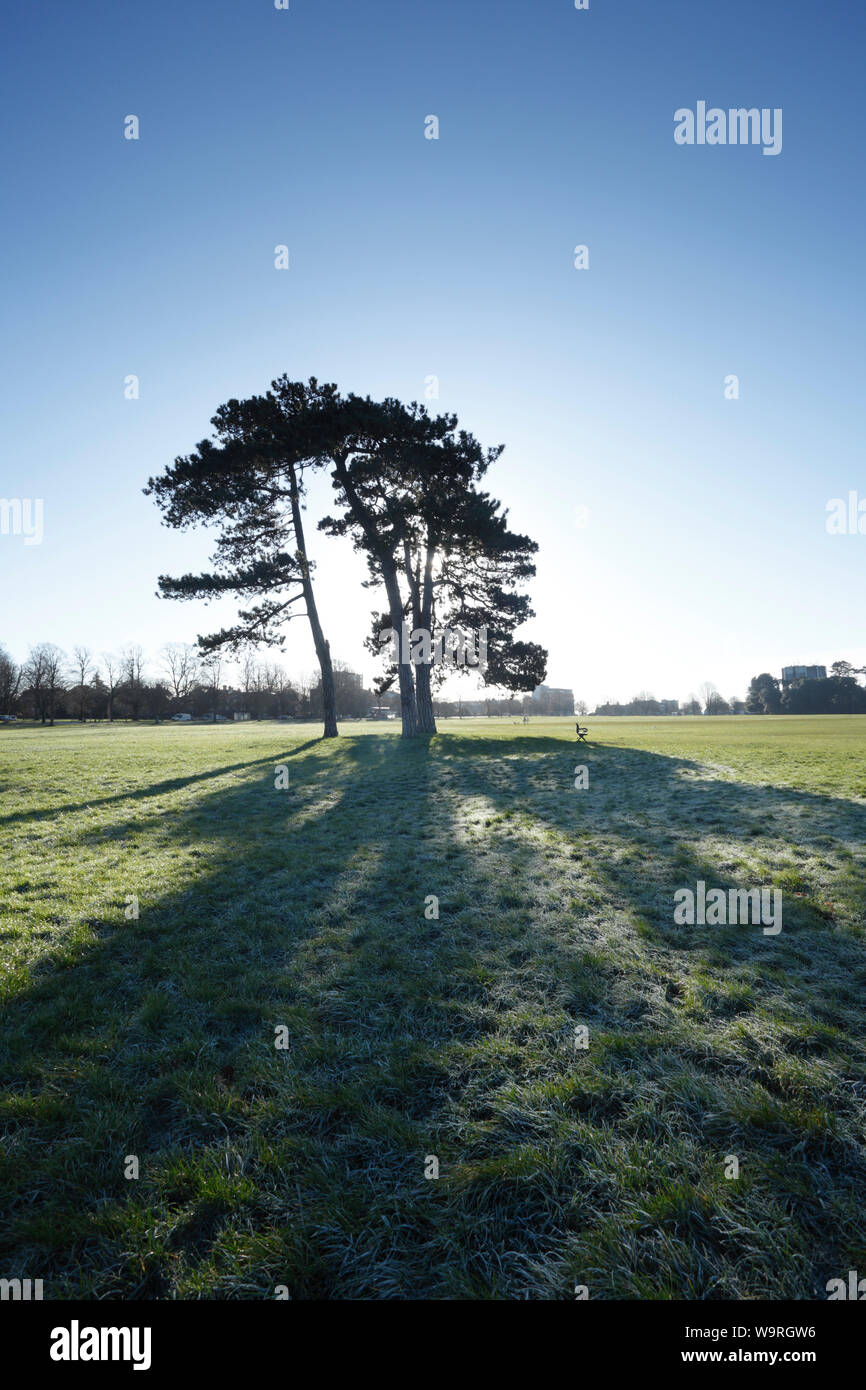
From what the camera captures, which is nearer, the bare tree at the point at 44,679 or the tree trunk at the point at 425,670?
the tree trunk at the point at 425,670

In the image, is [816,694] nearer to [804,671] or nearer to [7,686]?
[804,671]

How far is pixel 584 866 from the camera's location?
25.9 feet

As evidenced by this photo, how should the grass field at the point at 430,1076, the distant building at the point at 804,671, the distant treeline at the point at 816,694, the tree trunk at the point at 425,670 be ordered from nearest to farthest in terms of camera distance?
the grass field at the point at 430,1076 → the tree trunk at the point at 425,670 → the distant treeline at the point at 816,694 → the distant building at the point at 804,671

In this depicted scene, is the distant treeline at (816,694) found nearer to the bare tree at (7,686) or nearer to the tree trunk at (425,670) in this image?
the tree trunk at (425,670)

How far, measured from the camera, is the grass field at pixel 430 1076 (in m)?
2.32

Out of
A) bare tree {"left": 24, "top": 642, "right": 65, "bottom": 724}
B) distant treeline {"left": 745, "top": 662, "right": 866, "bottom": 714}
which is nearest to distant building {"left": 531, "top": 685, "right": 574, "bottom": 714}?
distant treeline {"left": 745, "top": 662, "right": 866, "bottom": 714}

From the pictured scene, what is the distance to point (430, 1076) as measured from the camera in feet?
11.4

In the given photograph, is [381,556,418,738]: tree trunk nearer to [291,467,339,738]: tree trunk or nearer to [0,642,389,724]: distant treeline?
[291,467,339,738]: tree trunk

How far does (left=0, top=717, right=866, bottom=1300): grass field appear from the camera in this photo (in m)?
2.32

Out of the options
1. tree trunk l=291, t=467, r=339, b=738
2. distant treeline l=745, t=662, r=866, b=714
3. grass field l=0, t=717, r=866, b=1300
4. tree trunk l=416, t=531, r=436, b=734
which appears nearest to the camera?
grass field l=0, t=717, r=866, b=1300

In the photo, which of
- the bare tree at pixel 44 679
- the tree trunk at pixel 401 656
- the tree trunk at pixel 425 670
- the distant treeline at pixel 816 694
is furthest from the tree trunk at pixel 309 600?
the distant treeline at pixel 816 694

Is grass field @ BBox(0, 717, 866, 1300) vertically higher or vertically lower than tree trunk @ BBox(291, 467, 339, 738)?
lower

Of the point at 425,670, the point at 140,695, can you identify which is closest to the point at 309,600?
the point at 425,670
